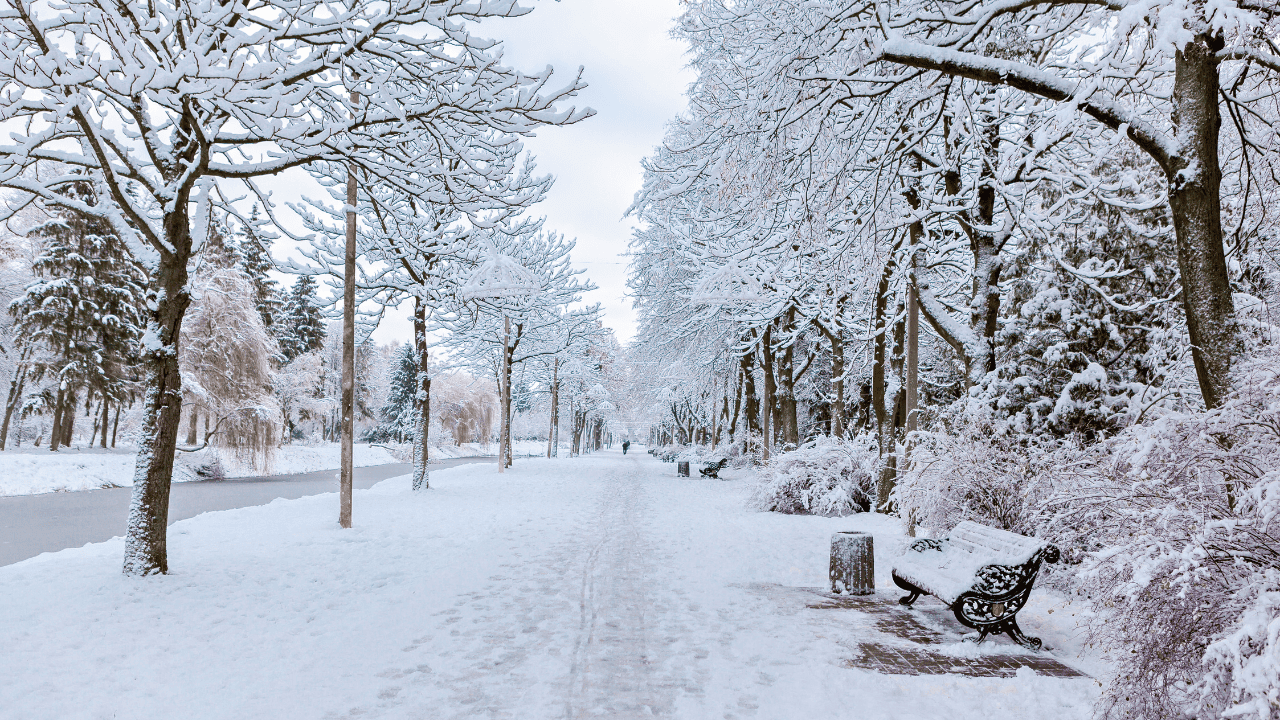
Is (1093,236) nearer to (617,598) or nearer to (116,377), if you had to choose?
(617,598)

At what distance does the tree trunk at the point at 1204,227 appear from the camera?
4.56 metres

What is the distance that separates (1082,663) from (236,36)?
27.6ft

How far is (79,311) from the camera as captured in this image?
24.9 m

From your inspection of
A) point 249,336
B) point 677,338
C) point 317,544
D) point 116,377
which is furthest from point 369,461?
point 317,544

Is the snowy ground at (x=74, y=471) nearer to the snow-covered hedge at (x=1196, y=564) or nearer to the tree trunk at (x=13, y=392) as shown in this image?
the tree trunk at (x=13, y=392)

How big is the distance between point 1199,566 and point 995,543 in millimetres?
3056

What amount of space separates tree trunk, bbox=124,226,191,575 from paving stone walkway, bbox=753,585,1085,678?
6.40m

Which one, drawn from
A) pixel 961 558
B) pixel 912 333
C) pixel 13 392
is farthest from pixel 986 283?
pixel 13 392

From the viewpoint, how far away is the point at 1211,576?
306cm

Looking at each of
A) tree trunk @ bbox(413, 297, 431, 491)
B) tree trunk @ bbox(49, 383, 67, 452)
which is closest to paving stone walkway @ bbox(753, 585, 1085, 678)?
tree trunk @ bbox(413, 297, 431, 491)

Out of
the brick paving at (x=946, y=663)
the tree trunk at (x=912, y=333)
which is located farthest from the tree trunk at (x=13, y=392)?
the brick paving at (x=946, y=663)

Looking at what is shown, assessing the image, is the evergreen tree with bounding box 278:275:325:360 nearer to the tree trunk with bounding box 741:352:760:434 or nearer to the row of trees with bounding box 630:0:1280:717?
the tree trunk with bounding box 741:352:760:434

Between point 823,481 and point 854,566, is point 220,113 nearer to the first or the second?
point 854,566

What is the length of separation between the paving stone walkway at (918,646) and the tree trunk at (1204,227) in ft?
7.57
